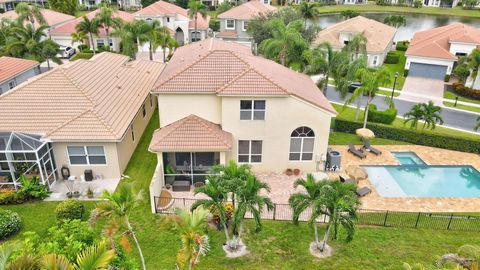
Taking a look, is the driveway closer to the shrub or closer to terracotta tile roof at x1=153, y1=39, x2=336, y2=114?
terracotta tile roof at x1=153, y1=39, x2=336, y2=114

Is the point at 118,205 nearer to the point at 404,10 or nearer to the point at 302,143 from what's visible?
the point at 302,143

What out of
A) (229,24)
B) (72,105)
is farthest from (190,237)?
(229,24)

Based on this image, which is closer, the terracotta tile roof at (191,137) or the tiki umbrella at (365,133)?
the terracotta tile roof at (191,137)

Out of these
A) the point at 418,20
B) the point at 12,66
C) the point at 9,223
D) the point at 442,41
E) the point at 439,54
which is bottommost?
the point at 9,223

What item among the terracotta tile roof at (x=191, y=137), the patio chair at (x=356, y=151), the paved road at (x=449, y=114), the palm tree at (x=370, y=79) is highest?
the palm tree at (x=370, y=79)

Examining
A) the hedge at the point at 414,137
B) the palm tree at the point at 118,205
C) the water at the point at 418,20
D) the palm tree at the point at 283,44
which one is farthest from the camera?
the water at the point at 418,20

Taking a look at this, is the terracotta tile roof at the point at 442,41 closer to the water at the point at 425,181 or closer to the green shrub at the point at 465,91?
the green shrub at the point at 465,91

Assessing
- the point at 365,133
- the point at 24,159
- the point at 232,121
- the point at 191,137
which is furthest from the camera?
the point at 365,133

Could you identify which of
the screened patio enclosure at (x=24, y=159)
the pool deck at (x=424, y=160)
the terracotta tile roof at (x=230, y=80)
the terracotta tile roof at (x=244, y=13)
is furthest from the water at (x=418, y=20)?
the screened patio enclosure at (x=24, y=159)
